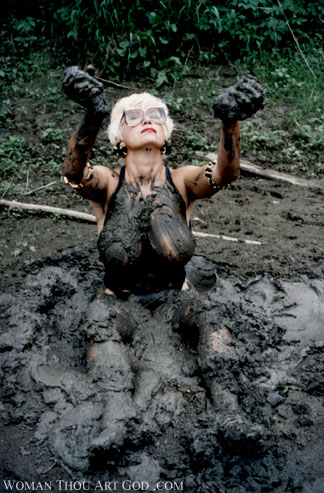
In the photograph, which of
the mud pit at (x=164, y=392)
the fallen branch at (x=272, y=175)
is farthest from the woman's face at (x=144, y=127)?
the fallen branch at (x=272, y=175)

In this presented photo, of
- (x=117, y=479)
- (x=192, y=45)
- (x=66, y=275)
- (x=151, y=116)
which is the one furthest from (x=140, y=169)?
(x=192, y=45)

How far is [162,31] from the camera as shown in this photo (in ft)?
25.5

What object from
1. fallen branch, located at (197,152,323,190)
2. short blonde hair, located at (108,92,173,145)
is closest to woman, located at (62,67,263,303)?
short blonde hair, located at (108,92,173,145)

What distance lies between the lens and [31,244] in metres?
4.91

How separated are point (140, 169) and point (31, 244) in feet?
5.72

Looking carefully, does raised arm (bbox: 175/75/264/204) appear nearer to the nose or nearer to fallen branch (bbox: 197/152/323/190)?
the nose

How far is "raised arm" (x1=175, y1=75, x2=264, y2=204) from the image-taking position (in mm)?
2908

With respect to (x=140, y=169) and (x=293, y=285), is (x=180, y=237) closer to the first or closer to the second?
(x=140, y=169)

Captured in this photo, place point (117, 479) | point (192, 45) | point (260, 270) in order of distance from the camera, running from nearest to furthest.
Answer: point (117, 479) < point (260, 270) < point (192, 45)

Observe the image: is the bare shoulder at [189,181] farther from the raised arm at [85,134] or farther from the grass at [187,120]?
the grass at [187,120]

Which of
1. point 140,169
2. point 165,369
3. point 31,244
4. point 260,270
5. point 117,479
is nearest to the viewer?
point 117,479

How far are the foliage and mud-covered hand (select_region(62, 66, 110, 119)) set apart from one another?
4740 millimetres

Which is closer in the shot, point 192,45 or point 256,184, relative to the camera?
point 256,184

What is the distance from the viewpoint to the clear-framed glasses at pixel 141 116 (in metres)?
3.47
